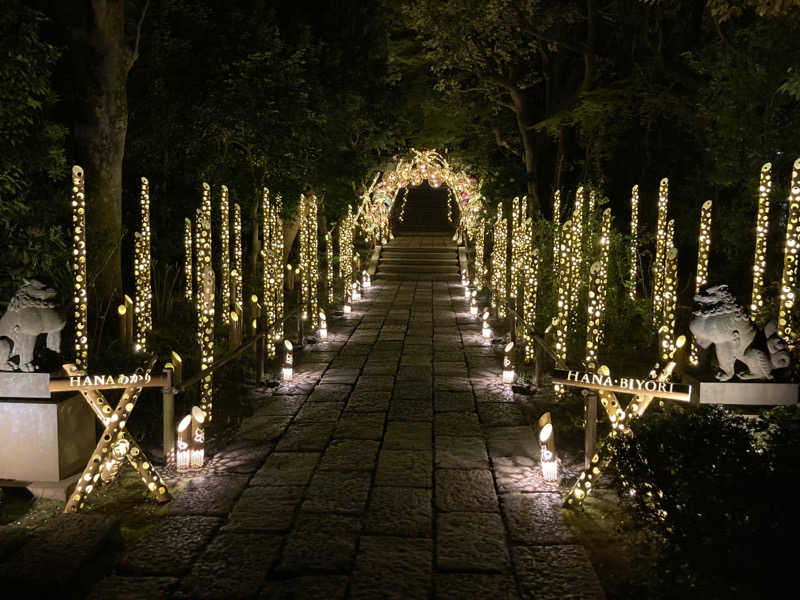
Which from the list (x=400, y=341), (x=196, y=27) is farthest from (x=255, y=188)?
(x=400, y=341)

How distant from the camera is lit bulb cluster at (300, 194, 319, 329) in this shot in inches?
449

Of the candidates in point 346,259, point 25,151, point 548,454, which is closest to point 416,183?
point 346,259

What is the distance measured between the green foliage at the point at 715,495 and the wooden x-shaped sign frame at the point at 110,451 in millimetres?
2802

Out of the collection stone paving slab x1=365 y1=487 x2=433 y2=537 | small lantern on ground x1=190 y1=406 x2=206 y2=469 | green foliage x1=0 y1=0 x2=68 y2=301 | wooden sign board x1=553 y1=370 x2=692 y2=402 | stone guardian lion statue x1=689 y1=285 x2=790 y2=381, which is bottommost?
stone paving slab x1=365 y1=487 x2=433 y2=537

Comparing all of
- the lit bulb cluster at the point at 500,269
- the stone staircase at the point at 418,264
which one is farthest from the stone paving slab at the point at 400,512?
the stone staircase at the point at 418,264

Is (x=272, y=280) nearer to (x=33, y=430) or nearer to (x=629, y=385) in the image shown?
(x=33, y=430)

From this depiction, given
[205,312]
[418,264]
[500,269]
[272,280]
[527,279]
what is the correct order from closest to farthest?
[205,312]
[527,279]
[272,280]
[500,269]
[418,264]

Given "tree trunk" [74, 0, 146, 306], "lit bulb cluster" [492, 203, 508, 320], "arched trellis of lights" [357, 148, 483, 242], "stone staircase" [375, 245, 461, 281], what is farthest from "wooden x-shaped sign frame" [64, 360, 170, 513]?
"arched trellis of lights" [357, 148, 483, 242]

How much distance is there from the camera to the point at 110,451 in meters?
4.62

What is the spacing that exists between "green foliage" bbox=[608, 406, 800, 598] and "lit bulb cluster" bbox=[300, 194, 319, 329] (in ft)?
25.7

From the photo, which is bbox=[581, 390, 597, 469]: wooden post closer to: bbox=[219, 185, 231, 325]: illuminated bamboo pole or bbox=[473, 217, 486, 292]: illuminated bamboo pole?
bbox=[219, 185, 231, 325]: illuminated bamboo pole

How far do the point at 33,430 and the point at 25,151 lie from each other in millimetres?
3718

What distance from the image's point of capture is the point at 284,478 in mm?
5191

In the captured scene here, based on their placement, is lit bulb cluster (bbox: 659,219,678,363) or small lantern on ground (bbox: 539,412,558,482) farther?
lit bulb cluster (bbox: 659,219,678,363)
